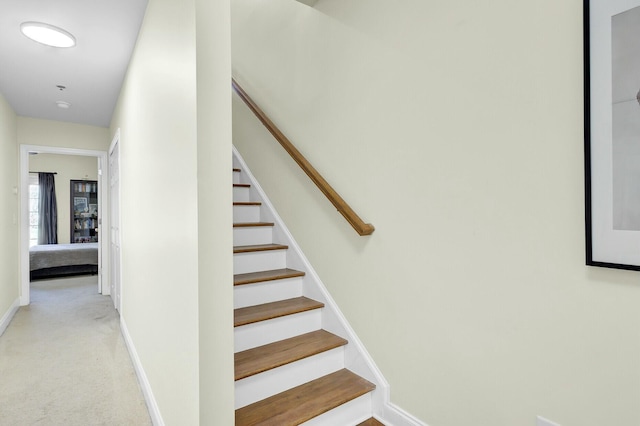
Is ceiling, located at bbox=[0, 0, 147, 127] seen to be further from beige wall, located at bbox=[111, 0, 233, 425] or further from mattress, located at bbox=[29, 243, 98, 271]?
mattress, located at bbox=[29, 243, 98, 271]

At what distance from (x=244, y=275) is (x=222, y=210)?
1.16 meters

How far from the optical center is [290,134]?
2.50 metres

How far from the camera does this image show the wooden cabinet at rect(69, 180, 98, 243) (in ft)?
27.0

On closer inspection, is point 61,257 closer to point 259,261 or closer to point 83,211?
point 83,211

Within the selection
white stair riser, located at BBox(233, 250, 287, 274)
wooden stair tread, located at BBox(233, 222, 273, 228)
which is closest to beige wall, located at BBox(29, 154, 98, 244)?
wooden stair tread, located at BBox(233, 222, 273, 228)

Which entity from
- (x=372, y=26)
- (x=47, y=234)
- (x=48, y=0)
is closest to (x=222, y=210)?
(x=372, y=26)

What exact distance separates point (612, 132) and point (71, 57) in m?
3.49

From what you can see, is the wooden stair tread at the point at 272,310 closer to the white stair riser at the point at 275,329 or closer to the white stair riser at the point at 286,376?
the white stair riser at the point at 275,329

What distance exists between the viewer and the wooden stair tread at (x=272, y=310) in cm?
187

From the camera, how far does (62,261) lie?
614cm

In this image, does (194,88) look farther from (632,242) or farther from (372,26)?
(632,242)

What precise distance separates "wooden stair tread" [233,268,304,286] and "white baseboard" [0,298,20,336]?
297 centimetres

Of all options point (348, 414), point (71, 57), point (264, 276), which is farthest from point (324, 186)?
point (71, 57)

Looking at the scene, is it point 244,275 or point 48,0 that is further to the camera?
point 244,275
